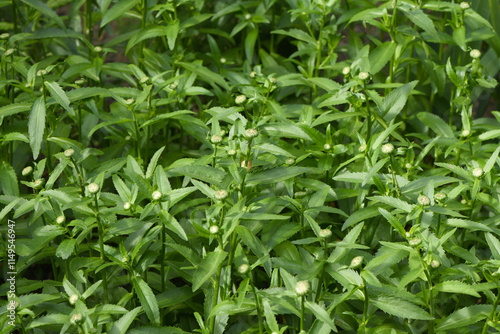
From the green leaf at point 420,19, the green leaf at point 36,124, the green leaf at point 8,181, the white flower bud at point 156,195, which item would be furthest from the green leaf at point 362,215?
the green leaf at point 8,181

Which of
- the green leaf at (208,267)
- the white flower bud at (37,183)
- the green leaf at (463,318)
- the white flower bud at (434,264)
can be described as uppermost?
the white flower bud at (37,183)

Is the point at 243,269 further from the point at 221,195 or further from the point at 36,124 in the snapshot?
the point at 36,124

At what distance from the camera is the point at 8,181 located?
2.62 meters

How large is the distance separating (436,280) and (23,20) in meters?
2.87

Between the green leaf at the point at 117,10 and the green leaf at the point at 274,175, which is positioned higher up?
the green leaf at the point at 117,10

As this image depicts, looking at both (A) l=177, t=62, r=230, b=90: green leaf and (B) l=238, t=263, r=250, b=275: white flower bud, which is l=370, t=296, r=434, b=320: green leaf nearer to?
(B) l=238, t=263, r=250, b=275: white flower bud

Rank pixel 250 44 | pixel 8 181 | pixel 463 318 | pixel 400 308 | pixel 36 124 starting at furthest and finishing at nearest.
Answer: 1. pixel 250 44
2. pixel 8 181
3. pixel 36 124
4. pixel 463 318
5. pixel 400 308

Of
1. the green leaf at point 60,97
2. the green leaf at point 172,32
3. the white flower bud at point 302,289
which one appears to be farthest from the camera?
the green leaf at point 172,32

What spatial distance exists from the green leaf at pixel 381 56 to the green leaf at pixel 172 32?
0.96 meters

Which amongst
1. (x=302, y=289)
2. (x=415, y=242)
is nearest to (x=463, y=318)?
(x=415, y=242)

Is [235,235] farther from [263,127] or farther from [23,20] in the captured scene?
[23,20]

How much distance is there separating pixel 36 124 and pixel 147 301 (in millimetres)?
876

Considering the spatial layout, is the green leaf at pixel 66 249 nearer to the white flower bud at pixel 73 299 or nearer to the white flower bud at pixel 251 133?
the white flower bud at pixel 73 299

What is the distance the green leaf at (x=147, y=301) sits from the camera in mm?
2076
